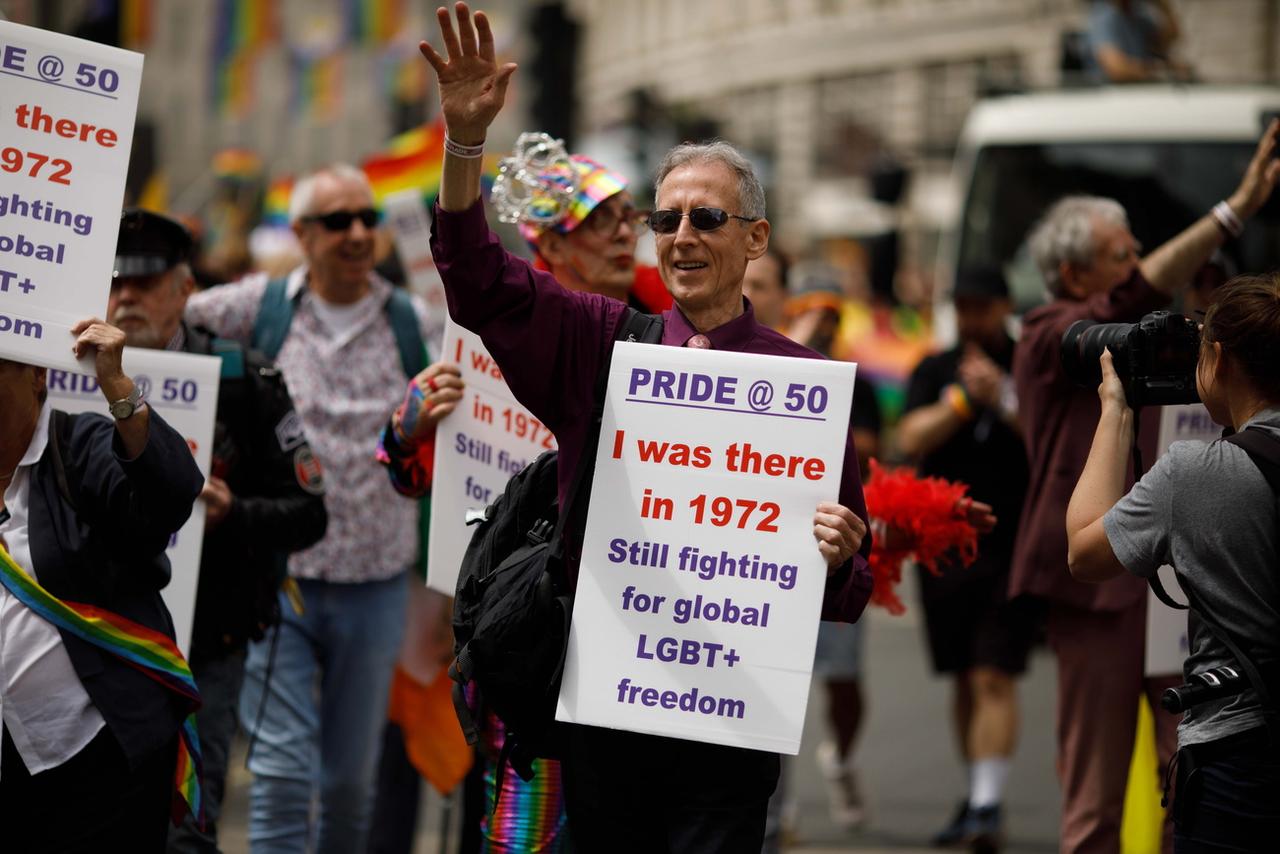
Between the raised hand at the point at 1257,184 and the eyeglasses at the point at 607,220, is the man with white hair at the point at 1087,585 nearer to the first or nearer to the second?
the raised hand at the point at 1257,184

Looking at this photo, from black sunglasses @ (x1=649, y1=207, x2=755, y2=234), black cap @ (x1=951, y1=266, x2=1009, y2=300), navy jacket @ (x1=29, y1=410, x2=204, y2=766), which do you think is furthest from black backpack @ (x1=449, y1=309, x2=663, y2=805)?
black cap @ (x1=951, y1=266, x2=1009, y2=300)

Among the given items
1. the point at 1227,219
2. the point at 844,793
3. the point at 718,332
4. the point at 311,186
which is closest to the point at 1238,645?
the point at 718,332

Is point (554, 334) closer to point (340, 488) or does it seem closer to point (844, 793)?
point (340, 488)

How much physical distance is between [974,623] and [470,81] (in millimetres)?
4570

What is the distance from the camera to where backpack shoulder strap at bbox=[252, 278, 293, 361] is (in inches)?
230

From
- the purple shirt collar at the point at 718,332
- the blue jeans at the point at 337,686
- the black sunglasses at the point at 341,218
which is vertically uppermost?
the black sunglasses at the point at 341,218

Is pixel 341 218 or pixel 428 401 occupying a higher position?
pixel 341 218

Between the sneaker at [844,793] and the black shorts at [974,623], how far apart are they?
59 cm

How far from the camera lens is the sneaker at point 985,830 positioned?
23.0 ft

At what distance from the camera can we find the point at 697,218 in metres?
3.70

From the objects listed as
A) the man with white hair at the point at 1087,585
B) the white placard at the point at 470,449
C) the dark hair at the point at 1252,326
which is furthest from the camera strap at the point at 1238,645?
the white placard at the point at 470,449

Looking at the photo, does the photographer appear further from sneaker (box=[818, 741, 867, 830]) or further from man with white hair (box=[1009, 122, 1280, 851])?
sneaker (box=[818, 741, 867, 830])

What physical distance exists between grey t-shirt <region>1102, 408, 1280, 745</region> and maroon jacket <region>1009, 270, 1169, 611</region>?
59.7 inches

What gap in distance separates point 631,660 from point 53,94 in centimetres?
182
